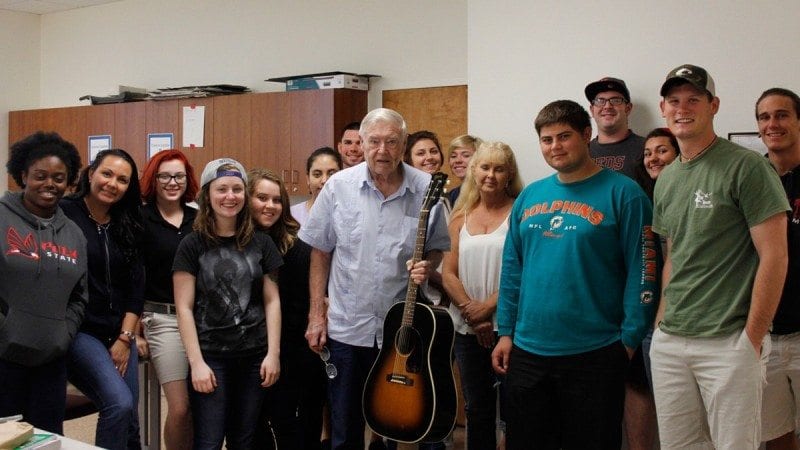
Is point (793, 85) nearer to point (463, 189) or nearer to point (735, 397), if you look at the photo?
point (463, 189)

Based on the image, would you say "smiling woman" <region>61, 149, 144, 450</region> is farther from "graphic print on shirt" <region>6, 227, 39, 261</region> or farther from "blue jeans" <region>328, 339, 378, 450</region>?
"blue jeans" <region>328, 339, 378, 450</region>

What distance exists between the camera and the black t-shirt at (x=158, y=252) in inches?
121

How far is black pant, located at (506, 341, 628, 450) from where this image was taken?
240 centimetres

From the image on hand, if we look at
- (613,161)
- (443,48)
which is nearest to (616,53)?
(613,161)

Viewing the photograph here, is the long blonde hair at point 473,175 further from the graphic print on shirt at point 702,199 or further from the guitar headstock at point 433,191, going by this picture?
the graphic print on shirt at point 702,199

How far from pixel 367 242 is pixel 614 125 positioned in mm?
1362

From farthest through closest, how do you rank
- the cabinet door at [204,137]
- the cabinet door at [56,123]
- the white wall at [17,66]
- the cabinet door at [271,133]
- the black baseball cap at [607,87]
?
1. the white wall at [17,66]
2. the cabinet door at [56,123]
3. the cabinet door at [204,137]
4. the cabinet door at [271,133]
5. the black baseball cap at [607,87]

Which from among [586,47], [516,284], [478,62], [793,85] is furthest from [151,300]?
[793,85]

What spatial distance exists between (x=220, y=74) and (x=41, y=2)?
207cm

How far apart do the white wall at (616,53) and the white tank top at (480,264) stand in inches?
33.9

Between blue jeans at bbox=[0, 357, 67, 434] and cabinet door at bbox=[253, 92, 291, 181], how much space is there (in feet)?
10.5

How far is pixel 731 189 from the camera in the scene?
2.24 meters

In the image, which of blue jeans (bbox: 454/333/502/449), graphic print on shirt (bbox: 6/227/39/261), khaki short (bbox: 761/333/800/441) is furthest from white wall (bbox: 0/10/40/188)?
khaki short (bbox: 761/333/800/441)

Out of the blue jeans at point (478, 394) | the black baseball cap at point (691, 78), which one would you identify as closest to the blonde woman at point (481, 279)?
the blue jeans at point (478, 394)
